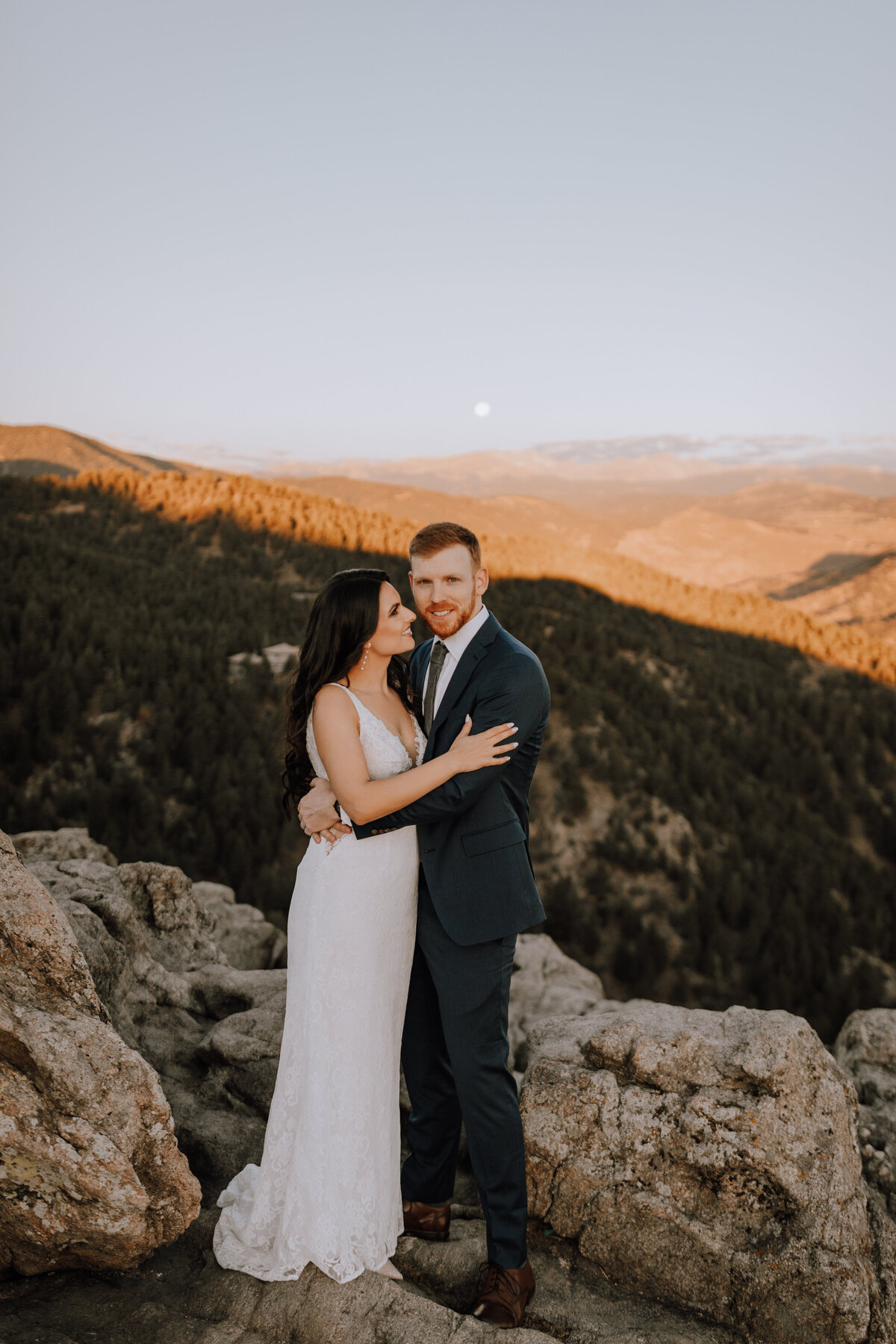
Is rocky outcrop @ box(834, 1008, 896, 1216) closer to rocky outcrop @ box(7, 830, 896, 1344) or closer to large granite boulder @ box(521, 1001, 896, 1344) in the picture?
rocky outcrop @ box(7, 830, 896, 1344)

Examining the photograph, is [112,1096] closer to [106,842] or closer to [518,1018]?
[518,1018]

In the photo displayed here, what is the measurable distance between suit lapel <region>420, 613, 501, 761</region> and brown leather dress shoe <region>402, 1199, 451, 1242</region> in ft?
5.88

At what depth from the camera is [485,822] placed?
263cm

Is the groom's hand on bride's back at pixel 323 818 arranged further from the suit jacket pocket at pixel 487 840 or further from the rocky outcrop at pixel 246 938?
the rocky outcrop at pixel 246 938

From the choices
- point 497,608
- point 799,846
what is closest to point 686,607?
point 497,608

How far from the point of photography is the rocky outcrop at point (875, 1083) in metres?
3.09

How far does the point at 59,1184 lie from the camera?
225cm

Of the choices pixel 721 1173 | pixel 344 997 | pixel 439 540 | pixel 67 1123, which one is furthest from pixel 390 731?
pixel 721 1173

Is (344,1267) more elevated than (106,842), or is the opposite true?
(344,1267)

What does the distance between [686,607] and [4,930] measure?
24.1 m

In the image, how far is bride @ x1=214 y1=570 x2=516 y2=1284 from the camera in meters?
2.55

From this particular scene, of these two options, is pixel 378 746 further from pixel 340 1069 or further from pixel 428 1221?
Answer: pixel 428 1221

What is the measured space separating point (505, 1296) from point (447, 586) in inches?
95.7

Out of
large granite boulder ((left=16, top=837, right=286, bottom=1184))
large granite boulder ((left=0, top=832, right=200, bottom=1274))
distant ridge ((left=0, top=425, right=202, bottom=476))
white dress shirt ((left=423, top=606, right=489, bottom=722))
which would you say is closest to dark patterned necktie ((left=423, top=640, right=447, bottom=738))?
white dress shirt ((left=423, top=606, right=489, bottom=722))
